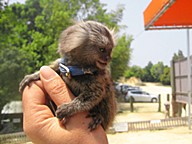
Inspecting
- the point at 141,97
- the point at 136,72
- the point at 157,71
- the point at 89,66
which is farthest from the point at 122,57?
the point at 157,71

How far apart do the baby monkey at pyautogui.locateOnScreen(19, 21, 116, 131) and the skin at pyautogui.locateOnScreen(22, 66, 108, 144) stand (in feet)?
0.28

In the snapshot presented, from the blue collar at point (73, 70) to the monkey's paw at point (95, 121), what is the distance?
0.29 meters

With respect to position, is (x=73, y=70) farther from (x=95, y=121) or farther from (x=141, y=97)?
(x=141, y=97)

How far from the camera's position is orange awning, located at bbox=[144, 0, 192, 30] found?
7352 mm

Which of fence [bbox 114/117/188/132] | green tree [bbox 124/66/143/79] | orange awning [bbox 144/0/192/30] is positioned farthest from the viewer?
green tree [bbox 124/66/143/79]

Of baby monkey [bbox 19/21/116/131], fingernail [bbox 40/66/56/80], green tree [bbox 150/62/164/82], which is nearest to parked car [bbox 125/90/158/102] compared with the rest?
baby monkey [bbox 19/21/116/131]

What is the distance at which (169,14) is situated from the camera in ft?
30.5

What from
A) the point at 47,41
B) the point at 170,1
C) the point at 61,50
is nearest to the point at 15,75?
the point at 47,41

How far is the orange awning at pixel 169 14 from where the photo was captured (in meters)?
7.35

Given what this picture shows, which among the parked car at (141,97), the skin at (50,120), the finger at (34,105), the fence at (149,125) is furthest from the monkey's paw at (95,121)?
the parked car at (141,97)

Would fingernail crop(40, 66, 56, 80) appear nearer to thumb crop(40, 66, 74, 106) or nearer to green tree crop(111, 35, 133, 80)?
thumb crop(40, 66, 74, 106)

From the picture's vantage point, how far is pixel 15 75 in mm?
14070

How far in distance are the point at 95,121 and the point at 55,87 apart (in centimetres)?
33

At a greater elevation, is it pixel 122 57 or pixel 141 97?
pixel 122 57
